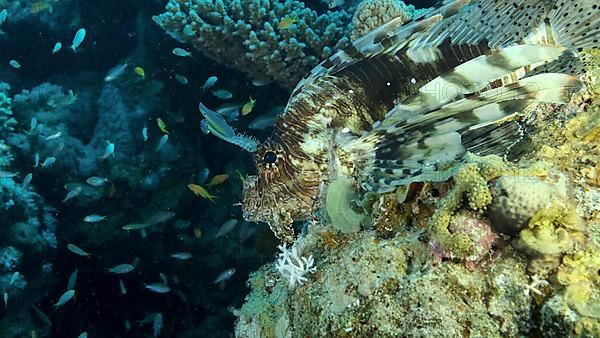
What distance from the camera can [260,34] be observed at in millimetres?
6301

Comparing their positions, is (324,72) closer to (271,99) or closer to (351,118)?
(351,118)

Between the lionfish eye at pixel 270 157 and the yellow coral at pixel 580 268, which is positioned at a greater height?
the lionfish eye at pixel 270 157

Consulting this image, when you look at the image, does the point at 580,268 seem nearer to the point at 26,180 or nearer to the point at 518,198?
the point at 518,198

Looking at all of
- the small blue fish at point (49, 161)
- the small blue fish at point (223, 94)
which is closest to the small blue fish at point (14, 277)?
the small blue fish at point (49, 161)

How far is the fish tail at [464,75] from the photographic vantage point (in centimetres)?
196

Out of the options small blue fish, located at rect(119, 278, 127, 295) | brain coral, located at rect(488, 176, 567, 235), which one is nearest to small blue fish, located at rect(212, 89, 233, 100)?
small blue fish, located at rect(119, 278, 127, 295)

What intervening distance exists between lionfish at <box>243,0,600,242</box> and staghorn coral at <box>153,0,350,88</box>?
8.17 feet

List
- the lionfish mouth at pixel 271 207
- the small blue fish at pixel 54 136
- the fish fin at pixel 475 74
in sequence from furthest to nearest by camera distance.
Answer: the small blue fish at pixel 54 136
the lionfish mouth at pixel 271 207
the fish fin at pixel 475 74

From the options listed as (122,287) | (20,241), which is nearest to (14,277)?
(20,241)

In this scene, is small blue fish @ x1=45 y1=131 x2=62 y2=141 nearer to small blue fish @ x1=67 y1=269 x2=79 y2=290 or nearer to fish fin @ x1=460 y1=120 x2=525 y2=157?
small blue fish @ x1=67 y1=269 x2=79 y2=290

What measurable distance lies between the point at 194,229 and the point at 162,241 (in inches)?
27.6

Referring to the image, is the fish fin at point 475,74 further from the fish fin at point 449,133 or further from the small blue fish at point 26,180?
the small blue fish at point 26,180

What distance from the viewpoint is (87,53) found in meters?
10.8

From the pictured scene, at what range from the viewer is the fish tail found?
196cm
